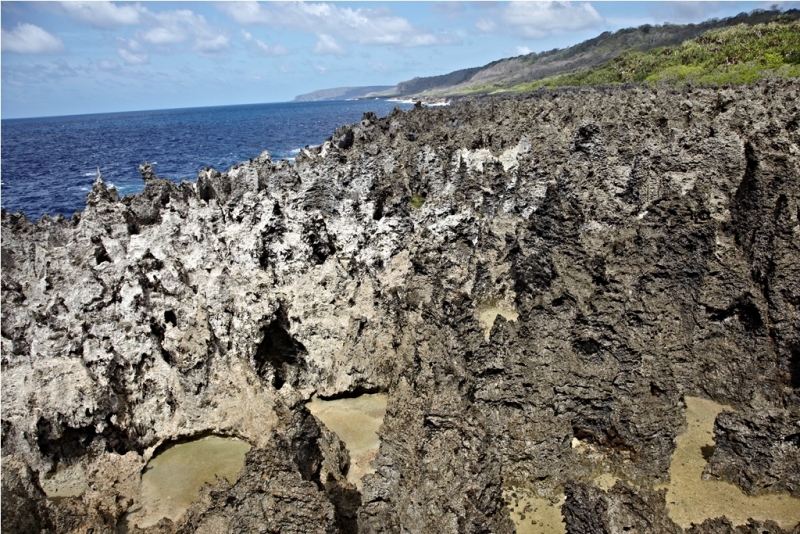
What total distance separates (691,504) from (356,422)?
639 centimetres

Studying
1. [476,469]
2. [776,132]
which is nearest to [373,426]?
[476,469]

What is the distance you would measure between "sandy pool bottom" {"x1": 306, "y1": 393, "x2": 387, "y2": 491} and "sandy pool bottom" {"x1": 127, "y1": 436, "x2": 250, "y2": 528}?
6.43 ft

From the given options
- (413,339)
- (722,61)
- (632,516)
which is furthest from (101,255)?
(722,61)

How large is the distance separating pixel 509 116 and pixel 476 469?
94.1 feet

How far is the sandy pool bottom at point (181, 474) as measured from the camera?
29.2ft

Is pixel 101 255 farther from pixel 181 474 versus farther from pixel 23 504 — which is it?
pixel 23 504

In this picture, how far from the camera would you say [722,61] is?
169 ft

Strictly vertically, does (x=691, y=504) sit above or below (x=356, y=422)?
below

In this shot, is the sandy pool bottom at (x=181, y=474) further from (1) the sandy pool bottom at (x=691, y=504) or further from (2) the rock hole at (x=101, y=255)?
(2) the rock hole at (x=101, y=255)

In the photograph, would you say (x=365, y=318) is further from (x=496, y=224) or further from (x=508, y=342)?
(x=496, y=224)

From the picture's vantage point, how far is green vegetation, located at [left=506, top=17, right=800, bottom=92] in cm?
4456

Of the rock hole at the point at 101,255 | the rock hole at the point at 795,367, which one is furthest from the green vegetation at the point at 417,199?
the rock hole at the point at 795,367

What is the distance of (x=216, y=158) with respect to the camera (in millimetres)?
65062

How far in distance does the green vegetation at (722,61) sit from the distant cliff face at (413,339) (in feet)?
111
